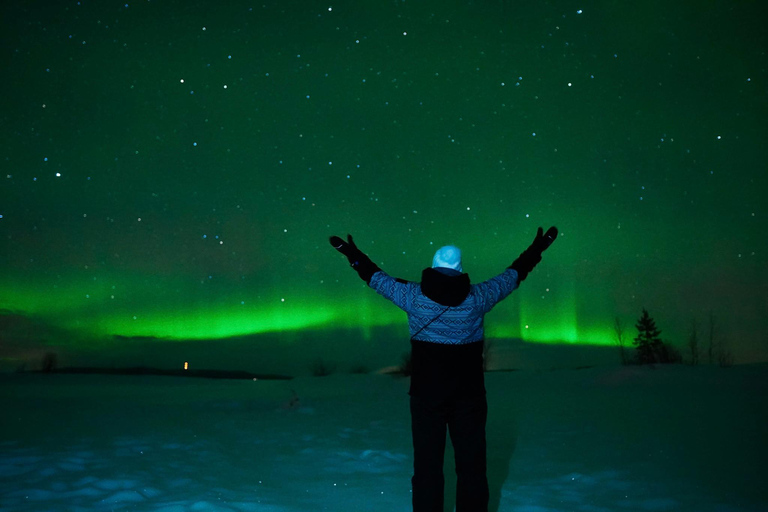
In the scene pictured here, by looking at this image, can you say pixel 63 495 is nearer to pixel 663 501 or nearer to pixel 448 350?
pixel 448 350

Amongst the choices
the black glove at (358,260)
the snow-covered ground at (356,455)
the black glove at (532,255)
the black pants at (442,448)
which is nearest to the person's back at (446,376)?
the black pants at (442,448)

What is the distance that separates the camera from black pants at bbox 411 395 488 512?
3941mm

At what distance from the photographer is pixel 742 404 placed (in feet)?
37.3

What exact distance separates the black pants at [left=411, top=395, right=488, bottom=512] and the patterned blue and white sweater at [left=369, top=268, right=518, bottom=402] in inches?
3.2

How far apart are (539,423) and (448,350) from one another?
22.6 feet

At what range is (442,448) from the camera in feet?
13.2

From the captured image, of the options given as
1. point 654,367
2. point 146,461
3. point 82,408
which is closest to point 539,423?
point 146,461

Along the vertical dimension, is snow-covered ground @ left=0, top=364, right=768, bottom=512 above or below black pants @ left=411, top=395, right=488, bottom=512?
below

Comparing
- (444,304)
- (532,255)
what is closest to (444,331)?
(444,304)

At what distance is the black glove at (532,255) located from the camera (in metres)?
4.41

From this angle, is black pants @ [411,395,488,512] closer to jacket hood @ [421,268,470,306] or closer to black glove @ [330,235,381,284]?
jacket hood @ [421,268,470,306]

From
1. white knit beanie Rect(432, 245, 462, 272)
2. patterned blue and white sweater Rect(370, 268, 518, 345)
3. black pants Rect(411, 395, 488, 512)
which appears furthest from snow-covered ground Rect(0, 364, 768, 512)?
white knit beanie Rect(432, 245, 462, 272)

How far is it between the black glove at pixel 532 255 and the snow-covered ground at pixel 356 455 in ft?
6.31

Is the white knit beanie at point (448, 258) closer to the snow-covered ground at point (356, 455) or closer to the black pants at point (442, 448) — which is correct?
the black pants at point (442, 448)
